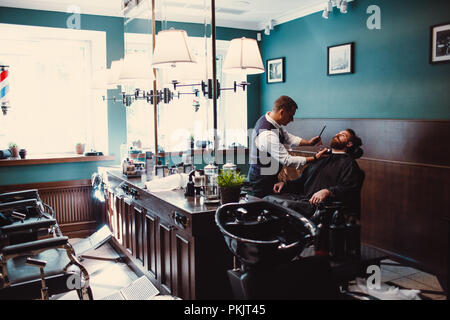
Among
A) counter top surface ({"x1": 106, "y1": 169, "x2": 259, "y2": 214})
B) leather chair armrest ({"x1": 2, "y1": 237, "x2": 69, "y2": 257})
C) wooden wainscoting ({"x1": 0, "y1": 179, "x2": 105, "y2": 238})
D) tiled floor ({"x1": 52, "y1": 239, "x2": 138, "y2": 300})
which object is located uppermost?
counter top surface ({"x1": 106, "y1": 169, "x2": 259, "y2": 214})

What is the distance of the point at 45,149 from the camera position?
5223mm

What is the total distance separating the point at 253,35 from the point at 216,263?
4.79 metres

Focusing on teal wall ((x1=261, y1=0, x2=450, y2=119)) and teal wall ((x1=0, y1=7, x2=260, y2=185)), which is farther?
teal wall ((x1=0, y1=7, x2=260, y2=185))

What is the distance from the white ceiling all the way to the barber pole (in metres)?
0.78

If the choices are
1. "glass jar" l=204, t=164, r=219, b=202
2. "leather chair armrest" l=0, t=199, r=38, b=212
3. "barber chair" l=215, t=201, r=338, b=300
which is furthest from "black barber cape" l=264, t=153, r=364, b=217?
"leather chair armrest" l=0, t=199, r=38, b=212

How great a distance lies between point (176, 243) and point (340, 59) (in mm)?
3339

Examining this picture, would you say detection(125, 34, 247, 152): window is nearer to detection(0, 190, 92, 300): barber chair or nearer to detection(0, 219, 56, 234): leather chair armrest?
detection(0, 219, 56, 234): leather chair armrest

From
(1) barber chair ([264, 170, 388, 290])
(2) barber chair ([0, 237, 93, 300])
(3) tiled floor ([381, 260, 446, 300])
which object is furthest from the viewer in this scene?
(3) tiled floor ([381, 260, 446, 300])

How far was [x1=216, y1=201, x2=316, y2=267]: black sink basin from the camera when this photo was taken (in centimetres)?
165

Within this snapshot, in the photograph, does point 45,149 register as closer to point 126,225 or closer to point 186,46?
point 126,225

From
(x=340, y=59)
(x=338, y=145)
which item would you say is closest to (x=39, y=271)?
(x=338, y=145)

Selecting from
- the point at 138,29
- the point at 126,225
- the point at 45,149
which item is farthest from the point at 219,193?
the point at 45,149

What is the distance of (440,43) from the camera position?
364 cm

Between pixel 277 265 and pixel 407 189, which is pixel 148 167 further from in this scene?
pixel 407 189
